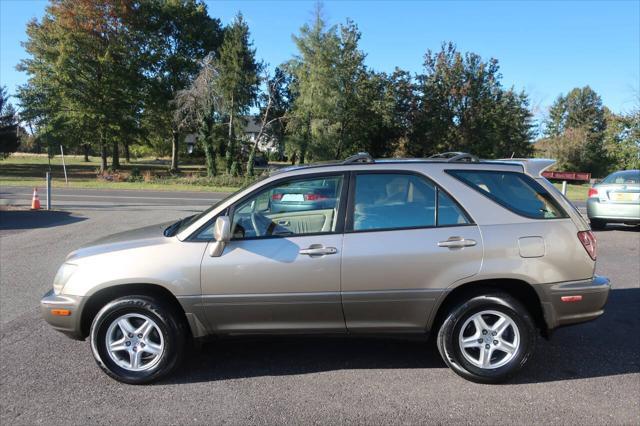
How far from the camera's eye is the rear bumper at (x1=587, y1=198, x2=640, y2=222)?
34.6 ft

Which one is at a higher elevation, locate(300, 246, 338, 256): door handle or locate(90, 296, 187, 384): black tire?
locate(300, 246, 338, 256): door handle

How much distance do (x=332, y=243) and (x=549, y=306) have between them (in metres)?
1.80

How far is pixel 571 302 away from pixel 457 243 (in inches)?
41.2

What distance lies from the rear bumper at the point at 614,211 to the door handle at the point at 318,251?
391 inches

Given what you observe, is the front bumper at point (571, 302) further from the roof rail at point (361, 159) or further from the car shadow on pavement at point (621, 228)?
the car shadow on pavement at point (621, 228)

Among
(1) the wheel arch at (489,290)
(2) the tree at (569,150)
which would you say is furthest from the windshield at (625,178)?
(2) the tree at (569,150)

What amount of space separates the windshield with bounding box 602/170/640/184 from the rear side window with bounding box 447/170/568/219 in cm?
865

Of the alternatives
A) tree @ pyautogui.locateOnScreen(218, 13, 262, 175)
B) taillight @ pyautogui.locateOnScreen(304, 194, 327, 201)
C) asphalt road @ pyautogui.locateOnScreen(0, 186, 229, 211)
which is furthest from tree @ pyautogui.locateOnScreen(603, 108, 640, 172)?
taillight @ pyautogui.locateOnScreen(304, 194, 327, 201)

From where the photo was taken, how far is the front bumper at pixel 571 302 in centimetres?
362

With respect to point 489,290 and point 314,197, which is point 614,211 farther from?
point 314,197

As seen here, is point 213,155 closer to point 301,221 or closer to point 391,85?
point 391,85

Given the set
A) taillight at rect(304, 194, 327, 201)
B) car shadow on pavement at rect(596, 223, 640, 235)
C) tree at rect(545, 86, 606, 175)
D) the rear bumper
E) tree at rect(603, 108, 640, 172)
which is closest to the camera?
taillight at rect(304, 194, 327, 201)

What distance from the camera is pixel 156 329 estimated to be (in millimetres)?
3641

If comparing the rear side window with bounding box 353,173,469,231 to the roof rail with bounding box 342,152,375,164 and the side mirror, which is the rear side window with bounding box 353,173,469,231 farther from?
the side mirror
